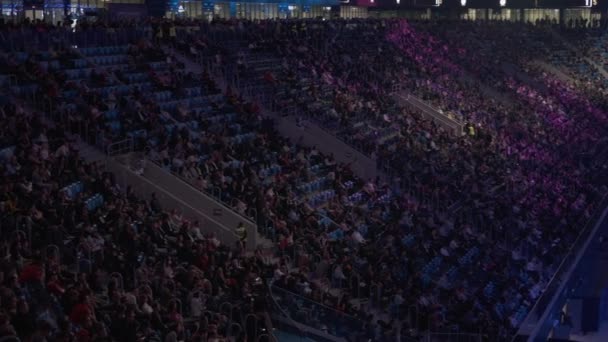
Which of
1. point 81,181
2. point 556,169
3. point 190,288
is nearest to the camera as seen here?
point 190,288

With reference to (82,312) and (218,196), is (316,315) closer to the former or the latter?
(82,312)

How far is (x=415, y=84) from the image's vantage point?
36344 millimetres

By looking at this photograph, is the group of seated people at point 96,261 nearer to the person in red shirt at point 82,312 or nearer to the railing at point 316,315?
the person in red shirt at point 82,312

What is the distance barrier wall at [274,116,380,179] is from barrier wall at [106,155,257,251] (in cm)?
731

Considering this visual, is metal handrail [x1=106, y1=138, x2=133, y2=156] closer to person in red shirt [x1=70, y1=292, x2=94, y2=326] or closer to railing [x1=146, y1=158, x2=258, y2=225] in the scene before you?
railing [x1=146, y1=158, x2=258, y2=225]

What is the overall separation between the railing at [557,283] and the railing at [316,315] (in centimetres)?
433

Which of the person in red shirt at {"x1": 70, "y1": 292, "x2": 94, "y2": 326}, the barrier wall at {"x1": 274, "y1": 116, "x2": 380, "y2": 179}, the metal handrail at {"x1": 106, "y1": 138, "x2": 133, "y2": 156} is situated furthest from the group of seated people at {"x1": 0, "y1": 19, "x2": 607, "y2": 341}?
the barrier wall at {"x1": 274, "y1": 116, "x2": 380, "y2": 179}

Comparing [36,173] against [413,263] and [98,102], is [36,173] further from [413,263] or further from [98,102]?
[413,263]

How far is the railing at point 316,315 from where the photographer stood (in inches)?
516

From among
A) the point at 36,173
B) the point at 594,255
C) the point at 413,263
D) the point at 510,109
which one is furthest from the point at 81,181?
the point at 510,109

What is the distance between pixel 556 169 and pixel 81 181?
64.8 feet

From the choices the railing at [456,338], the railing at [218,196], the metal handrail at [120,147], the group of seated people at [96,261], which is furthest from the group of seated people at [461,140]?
the metal handrail at [120,147]

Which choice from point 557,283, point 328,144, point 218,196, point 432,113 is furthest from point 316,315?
point 432,113

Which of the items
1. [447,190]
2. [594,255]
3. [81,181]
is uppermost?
[81,181]
